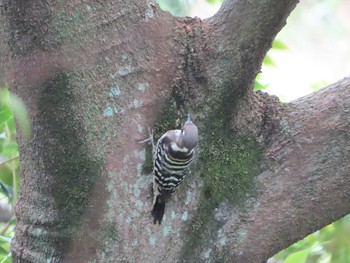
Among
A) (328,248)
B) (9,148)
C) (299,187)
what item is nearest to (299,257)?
(328,248)

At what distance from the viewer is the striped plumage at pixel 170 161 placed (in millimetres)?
2209

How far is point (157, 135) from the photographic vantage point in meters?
2.29

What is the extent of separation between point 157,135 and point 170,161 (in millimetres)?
291

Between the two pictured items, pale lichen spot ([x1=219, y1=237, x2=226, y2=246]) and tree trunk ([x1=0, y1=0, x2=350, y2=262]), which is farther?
pale lichen spot ([x1=219, y1=237, x2=226, y2=246])

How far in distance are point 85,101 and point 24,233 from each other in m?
0.54

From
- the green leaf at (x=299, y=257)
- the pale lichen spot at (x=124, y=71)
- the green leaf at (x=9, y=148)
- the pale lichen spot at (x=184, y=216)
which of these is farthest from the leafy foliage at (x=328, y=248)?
the green leaf at (x=9, y=148)

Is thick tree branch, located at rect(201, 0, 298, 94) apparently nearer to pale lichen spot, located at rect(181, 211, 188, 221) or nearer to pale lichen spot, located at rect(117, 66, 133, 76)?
pale lichen spot, located at rect(117, 66, 133, 76)

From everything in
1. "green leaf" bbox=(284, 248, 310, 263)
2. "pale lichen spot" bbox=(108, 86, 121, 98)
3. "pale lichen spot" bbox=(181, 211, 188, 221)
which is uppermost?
"pale lichen spot" bbox=(108, 86, 121, 98)

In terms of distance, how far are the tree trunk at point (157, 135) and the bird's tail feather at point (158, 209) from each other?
0.03m

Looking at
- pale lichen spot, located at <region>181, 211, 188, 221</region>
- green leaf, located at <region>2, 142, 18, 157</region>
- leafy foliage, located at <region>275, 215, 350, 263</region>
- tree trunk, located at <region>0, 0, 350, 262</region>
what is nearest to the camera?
leafy foliage, located at <region>275, 215, 350, 263</region>

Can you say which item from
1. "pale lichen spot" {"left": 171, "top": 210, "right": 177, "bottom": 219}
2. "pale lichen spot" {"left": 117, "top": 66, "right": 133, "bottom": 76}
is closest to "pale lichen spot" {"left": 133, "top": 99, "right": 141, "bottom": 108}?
"pale lichen spot" {"left": 117, "top": 66, "right": 133, "bottom": 76}

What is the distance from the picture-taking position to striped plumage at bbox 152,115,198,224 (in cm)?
221

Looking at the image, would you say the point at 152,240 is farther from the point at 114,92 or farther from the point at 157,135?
the point at 114,92

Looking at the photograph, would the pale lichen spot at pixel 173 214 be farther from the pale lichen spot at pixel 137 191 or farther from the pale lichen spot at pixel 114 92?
the pale lichen spot at pixel 114 92
